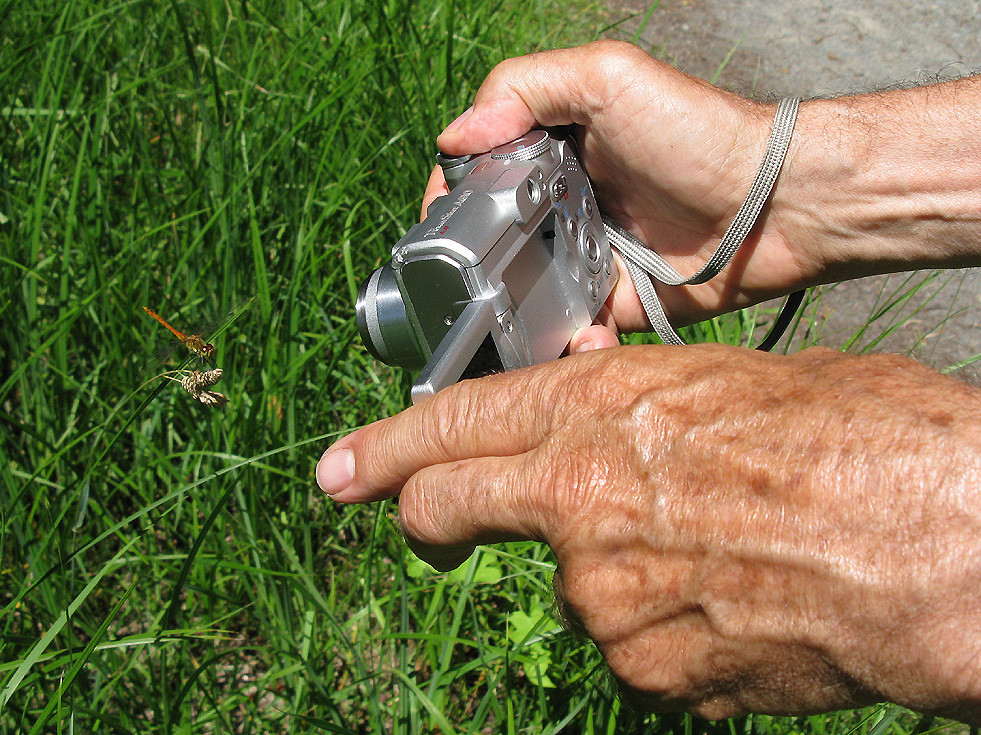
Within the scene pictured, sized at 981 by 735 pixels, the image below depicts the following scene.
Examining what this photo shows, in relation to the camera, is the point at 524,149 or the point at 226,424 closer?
the point at 524,149

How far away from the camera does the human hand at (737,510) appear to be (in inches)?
31.3

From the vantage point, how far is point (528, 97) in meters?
1.64

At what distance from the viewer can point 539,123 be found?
168 centimetres

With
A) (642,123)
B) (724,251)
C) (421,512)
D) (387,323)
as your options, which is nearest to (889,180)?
(724,251)

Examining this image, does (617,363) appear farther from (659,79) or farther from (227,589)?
(227,589)

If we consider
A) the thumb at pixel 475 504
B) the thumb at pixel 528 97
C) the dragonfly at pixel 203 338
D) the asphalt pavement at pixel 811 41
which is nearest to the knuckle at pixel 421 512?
the thumb at pixel 475 504

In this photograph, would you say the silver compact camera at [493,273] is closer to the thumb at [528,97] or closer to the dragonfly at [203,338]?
the thumb at [528,97]

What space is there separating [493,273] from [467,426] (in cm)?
26

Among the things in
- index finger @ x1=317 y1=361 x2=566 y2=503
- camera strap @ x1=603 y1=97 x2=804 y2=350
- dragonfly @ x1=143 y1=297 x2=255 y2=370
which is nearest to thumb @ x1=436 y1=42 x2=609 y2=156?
camera strap @ x1=603 y1=97 x2=804 y2=350

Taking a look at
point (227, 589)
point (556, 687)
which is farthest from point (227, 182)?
point (556, 687)

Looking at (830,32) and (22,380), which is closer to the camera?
(22,380)

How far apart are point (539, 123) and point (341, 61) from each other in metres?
1.05

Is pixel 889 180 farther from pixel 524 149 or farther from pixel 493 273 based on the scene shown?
pixel 493 273

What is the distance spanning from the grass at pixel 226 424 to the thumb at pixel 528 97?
0.45m
